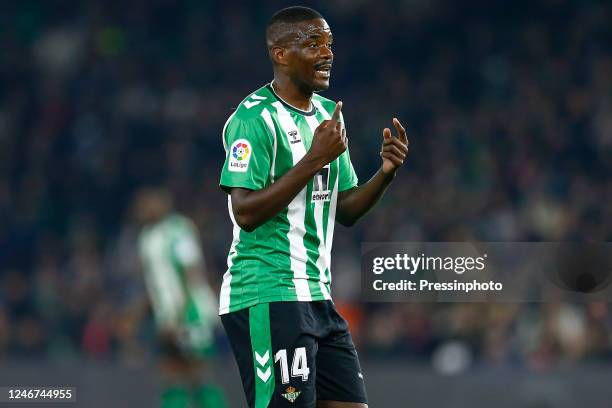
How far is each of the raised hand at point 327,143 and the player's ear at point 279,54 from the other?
1.20ft

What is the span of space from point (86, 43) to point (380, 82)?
12.1 ft

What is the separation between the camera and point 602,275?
6441 millimetres

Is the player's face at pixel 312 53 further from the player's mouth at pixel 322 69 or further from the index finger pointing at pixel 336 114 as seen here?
the index finger pointing at pixel 336 114

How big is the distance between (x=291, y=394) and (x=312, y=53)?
46.6 inches

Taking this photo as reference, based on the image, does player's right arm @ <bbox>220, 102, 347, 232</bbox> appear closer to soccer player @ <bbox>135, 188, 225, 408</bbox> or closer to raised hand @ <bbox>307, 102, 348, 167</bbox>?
raised hand @ <bbox>307, 102, 348, 167</bbox>

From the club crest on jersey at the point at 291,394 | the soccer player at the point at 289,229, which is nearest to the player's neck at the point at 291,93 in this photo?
the soccer player at the point at 289,229

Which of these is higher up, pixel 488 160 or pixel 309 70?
pixel 488 160

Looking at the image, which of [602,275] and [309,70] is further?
[602,275]

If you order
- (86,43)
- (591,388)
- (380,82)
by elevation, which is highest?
(86,43)

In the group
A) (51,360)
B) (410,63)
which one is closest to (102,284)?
(51,360)

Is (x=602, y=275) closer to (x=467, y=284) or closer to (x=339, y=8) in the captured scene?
(x=467, y=284)

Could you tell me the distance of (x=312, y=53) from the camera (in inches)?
157

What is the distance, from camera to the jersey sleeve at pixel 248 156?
379 cm

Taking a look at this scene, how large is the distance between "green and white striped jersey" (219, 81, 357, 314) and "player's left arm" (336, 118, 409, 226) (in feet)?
0.73
